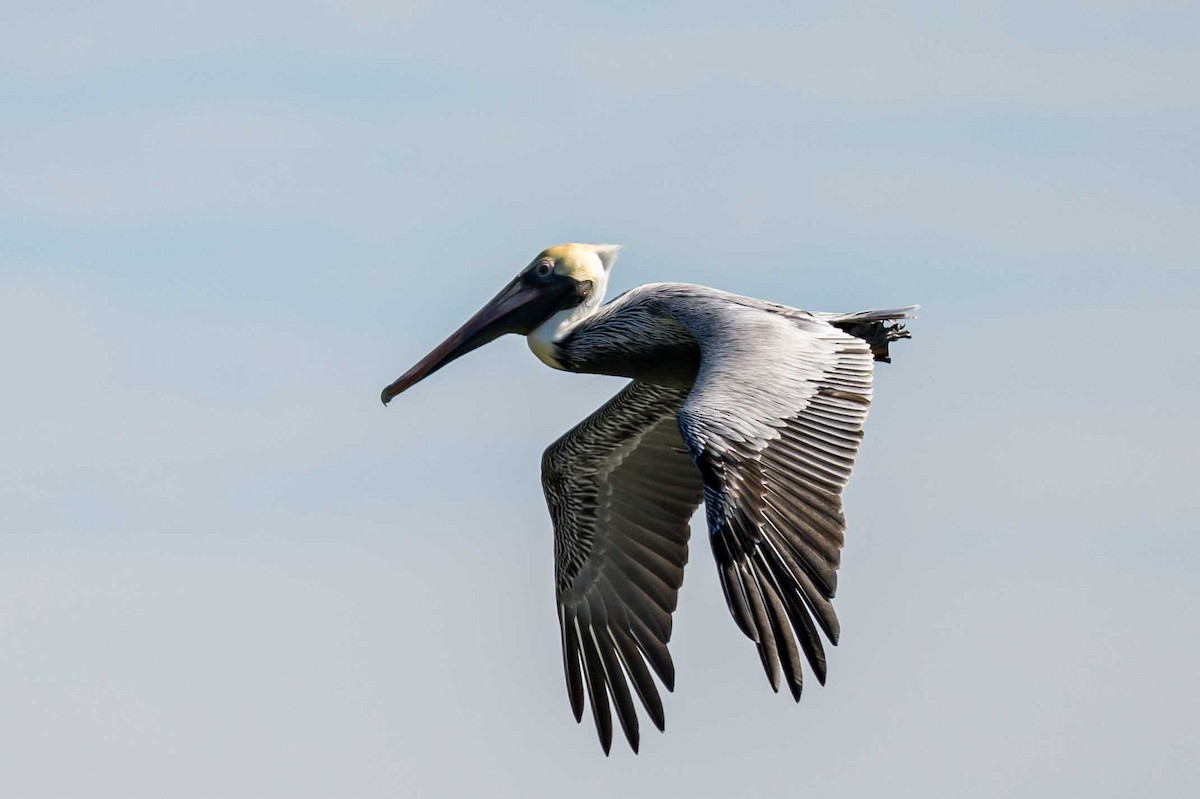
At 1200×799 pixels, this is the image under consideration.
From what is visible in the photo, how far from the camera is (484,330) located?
17734 millimetres

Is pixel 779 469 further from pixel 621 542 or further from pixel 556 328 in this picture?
pixel 556 328

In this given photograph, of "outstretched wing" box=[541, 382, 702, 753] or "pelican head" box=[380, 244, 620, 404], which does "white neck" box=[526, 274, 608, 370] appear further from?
"outstretched wing" box=[541, 382, 702, 753]

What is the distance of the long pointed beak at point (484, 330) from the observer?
17.6 meters

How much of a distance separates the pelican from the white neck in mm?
18

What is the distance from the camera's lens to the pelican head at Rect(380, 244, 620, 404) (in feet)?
57.3

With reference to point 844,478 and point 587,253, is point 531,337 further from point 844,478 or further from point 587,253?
point 844,478

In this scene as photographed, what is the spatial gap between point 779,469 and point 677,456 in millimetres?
4151

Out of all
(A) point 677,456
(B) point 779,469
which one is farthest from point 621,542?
(B) point 779,469

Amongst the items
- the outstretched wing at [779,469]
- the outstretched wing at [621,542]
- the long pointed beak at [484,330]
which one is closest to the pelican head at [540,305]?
the long pointed beak at [484,330]

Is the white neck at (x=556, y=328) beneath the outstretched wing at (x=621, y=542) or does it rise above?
above

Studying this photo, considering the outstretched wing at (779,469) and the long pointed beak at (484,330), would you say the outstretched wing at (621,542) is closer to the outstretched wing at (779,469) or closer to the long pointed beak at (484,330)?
the long pointed beak at (484,330)

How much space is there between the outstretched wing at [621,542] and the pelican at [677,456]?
1cm

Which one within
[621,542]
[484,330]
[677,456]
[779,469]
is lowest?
[621,542]

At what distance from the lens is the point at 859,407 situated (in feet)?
46.8
